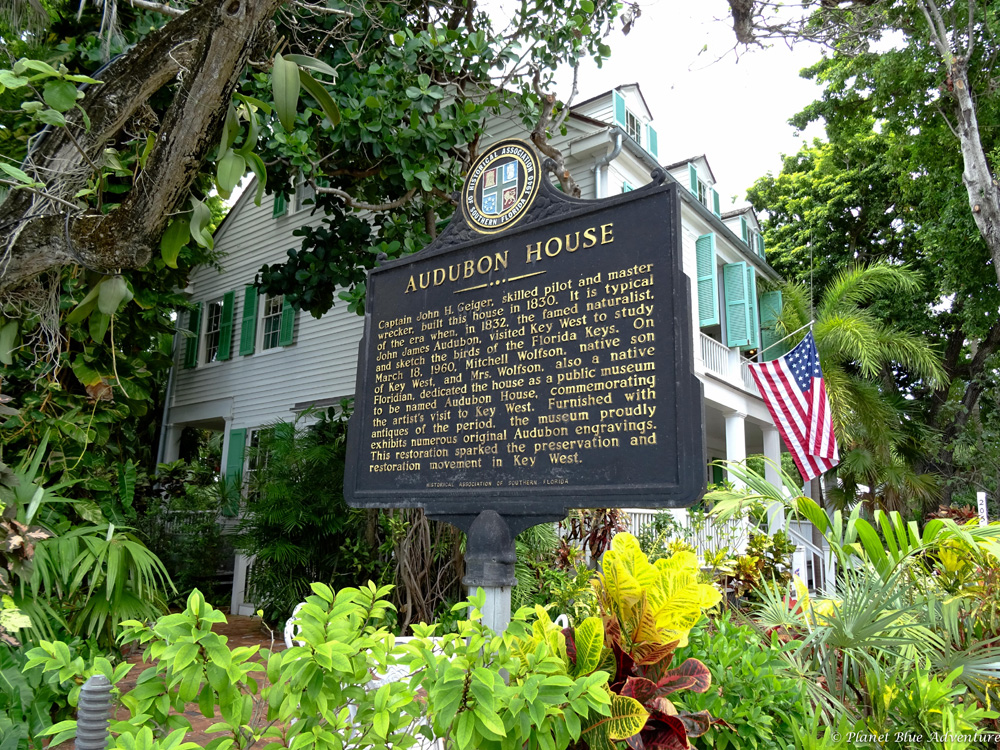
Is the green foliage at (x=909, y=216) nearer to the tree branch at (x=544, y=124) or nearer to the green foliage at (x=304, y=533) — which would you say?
the tree branch at (x=544, y=124)

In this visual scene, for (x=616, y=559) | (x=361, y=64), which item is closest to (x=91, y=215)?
(x=616, y=559)

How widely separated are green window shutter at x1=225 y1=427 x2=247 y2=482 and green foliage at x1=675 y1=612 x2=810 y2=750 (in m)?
12.5

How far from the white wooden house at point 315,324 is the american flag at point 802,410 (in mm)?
2445

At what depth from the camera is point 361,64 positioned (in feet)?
24.6

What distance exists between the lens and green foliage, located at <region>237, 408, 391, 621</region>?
328 inches

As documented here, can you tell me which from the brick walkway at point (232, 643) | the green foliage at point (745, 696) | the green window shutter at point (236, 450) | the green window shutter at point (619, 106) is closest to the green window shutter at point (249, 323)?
the green window shutter at point (236, 450)

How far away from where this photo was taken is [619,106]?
1315 cm

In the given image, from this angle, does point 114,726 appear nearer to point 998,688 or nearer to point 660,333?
point 660,333

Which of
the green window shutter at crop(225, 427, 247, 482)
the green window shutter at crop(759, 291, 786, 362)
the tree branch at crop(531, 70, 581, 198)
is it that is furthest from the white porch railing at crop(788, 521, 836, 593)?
the green window shutter at crop(225, 427, 247, 482)

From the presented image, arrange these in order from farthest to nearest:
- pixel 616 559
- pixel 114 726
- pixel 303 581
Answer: pixel 303 581 < pixel 616 559 < pixel 114 726

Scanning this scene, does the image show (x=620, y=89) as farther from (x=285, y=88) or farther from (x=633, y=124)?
(x=285, y=88)

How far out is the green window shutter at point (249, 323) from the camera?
49.7 ft

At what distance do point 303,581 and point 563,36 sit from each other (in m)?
7.21

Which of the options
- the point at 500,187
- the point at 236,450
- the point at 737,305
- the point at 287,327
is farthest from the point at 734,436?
the point at 500,187
